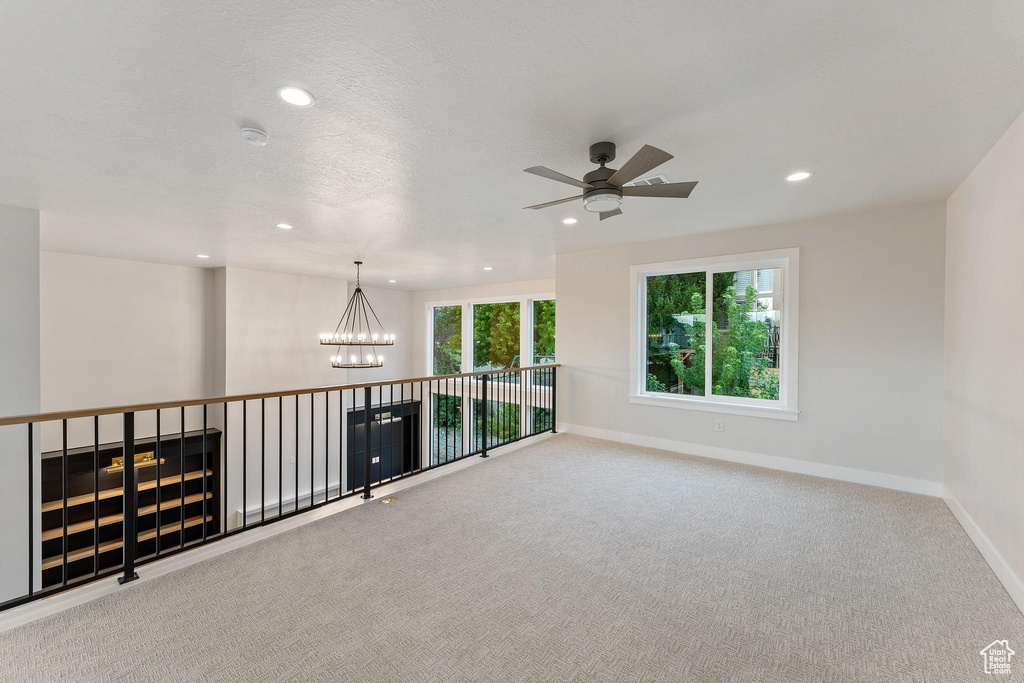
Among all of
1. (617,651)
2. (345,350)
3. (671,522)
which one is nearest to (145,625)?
(617,651)

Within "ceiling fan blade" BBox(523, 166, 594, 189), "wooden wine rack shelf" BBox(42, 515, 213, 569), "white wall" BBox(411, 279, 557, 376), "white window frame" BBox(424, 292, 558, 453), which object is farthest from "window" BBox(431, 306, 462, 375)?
"ceiling fan blade" BBox(523, 166, 594, 189)

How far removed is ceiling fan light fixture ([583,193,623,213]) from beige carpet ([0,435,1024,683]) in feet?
6.69

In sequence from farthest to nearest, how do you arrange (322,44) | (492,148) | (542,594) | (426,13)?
(492,148)
(542,594)
(322,44)
(426,13)

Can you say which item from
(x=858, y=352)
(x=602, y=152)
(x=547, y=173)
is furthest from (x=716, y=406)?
(x=547, y=173)

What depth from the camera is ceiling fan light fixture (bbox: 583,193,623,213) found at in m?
2.34

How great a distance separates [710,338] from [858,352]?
1232mm

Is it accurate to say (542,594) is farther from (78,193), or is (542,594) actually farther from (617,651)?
(78,193)

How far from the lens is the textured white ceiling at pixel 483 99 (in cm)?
149

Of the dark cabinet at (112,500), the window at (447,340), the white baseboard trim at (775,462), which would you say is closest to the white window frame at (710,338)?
the white baseboard trim at (775,462)

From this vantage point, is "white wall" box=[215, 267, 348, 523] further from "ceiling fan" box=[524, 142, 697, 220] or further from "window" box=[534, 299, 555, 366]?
"ceiling fan" box=[524, 142, 697, 220]

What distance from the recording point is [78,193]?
10.3ft

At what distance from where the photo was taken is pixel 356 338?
278 inches

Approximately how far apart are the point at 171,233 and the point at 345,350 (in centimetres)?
395

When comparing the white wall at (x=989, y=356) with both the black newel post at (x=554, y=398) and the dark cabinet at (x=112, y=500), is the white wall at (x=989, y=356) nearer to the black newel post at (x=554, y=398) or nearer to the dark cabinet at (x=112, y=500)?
the black newel post at (x=554, y=398)
